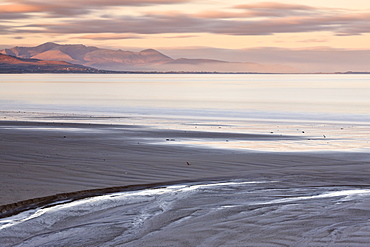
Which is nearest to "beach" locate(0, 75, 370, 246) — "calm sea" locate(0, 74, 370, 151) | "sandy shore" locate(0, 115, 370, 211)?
"sandy shore" locate(0, 115, 370, 211)

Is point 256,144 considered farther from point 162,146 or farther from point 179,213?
point 179,213

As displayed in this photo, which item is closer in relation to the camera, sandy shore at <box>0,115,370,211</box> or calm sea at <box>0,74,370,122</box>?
sandy shore at <box>0,115,370,211</box>

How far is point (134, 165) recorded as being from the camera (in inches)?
471

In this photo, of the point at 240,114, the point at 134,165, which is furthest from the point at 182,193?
the point at 240,114

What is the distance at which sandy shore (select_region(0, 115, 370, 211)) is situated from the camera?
32.8 feet

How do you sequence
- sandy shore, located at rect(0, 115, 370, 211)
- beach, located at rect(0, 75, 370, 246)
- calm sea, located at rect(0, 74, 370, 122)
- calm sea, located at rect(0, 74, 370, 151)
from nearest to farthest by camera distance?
beach, located at rect(0, 75, 370, 246) < sandy shore, located at rect(0, 115, 370, 211) < calm sea, located at rect(0, 74, 370, 151) < calm sea, located at rect(0, 74, 370, 122)

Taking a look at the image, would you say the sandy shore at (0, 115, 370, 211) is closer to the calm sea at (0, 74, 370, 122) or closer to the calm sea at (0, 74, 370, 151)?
the calm sea at (0, 74, 370, 151)

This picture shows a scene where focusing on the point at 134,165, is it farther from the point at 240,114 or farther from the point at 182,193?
the point at 240,114

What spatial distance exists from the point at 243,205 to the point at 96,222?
227cm

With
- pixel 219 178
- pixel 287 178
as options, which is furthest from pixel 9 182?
pixel 287 178

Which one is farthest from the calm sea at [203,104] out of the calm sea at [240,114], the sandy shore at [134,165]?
the sandy shore at [134,165]

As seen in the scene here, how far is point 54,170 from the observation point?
11.0 metres

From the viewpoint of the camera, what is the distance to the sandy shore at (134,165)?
9984mm

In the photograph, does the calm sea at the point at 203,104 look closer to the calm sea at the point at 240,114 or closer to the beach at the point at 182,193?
the calm sea at the point at 240,114
